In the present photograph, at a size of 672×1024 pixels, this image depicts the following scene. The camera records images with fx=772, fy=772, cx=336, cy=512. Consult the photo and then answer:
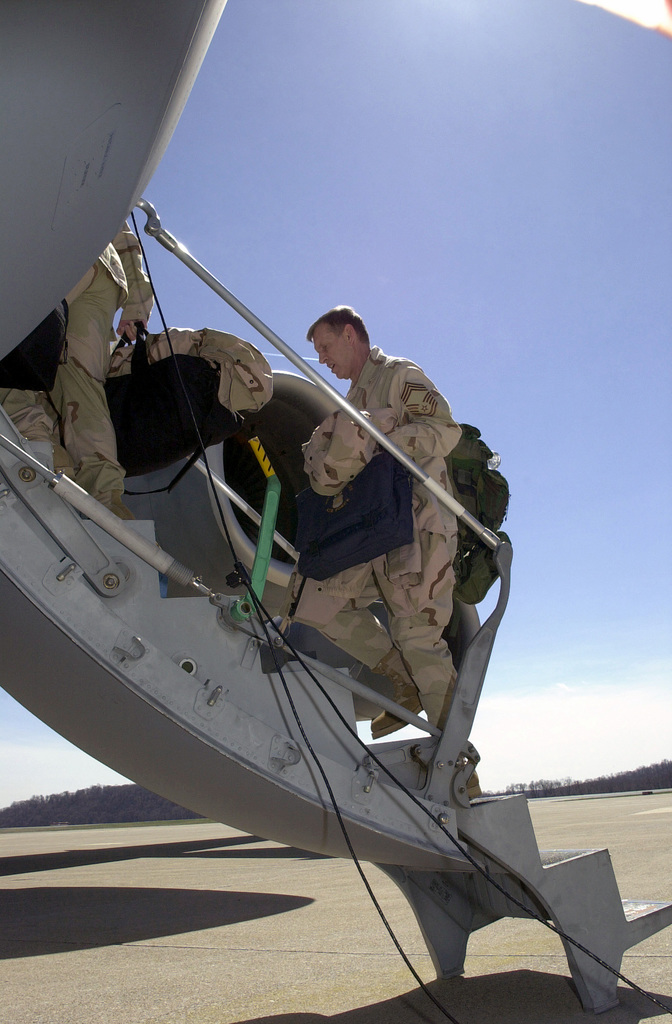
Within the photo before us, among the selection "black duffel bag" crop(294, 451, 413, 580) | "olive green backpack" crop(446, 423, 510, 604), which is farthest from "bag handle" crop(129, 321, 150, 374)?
"olive green backpack" crop(446, 423, 510, 604)

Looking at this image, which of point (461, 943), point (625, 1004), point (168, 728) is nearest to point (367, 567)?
point (168, 728)

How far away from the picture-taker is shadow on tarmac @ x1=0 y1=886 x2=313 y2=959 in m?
3.32

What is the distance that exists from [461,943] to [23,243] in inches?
98.6

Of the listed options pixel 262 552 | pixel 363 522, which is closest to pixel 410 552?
pixel 363 522

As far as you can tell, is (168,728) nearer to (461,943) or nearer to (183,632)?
(183,632)

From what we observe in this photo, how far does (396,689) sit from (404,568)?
0.63 metres

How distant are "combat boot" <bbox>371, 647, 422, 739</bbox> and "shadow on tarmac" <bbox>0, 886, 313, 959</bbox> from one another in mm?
1454

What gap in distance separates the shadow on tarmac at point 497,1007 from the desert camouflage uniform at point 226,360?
1740 mm

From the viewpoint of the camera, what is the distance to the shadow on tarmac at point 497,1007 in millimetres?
2053

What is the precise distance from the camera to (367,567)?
265cm

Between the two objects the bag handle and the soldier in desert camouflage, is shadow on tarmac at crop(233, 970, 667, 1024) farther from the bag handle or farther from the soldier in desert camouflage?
the bag handle

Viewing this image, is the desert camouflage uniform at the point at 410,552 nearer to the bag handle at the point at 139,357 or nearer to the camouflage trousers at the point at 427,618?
the camouflage trousers at the point at 427,618

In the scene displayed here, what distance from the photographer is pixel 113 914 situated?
4.11 metres

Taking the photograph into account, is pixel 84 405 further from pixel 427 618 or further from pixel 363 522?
pixel 427 618
